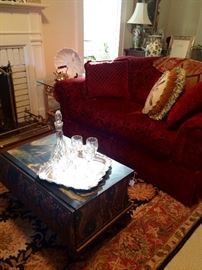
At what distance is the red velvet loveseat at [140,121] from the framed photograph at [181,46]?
61.4 inches

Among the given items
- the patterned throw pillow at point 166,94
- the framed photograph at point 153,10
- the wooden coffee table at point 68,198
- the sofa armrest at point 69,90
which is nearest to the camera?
the wooden coffee table at point 68,198

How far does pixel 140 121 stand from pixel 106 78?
2.26 feet

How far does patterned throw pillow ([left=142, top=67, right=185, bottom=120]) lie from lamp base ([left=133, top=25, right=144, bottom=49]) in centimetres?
201

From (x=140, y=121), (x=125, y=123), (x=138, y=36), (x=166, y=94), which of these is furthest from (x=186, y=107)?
(x=138, y=36)

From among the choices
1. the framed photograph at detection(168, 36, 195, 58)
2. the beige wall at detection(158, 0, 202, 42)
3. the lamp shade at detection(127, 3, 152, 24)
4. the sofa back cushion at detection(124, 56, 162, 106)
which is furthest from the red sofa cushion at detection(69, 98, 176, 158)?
the beige wall at detection(158, 0, 202, 42)

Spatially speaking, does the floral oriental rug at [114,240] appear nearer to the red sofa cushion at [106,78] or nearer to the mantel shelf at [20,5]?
the red sofa cushion at [106,78]

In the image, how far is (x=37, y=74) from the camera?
9.50ft

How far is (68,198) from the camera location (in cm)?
120

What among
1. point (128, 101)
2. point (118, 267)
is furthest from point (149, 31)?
point (118, 267)

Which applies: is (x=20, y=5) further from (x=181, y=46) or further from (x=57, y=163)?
(x=181, y=46)

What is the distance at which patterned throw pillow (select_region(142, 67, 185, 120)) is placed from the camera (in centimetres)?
Result: 189

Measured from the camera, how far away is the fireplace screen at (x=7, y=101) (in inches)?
98.0

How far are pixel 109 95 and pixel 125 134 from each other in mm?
602

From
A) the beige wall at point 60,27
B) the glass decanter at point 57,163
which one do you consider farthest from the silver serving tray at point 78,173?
the beige wall at point 60,27
